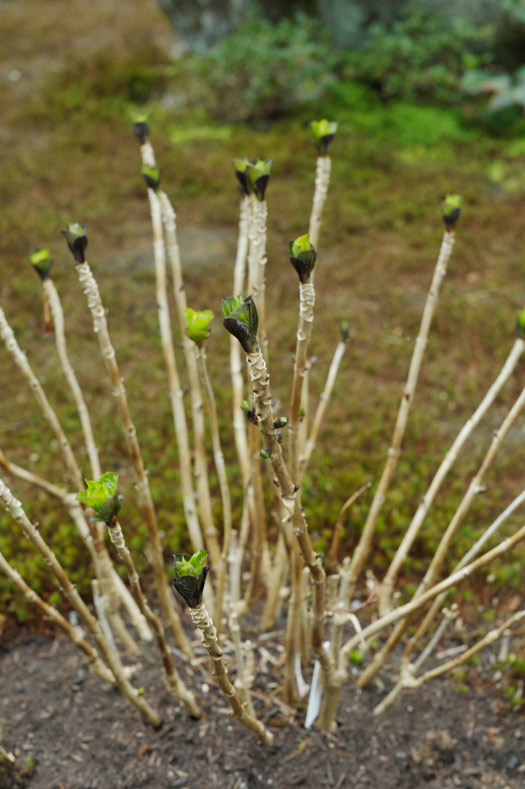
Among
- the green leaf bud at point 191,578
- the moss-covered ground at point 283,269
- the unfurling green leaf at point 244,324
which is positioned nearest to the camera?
the unfurling green leaf at point 244,324

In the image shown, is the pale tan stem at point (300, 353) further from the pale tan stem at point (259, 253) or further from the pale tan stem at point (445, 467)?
the pale tan stem at point (445, 467)

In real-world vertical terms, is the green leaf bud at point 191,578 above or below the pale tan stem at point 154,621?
above

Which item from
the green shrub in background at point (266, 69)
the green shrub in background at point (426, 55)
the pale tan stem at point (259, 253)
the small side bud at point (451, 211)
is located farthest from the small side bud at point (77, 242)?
the green shrub in background at point (426, 55)

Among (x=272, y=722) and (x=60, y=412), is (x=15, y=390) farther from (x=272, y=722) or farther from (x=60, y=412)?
(x=272, y=722)

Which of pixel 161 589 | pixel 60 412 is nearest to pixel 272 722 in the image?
pixel 161 589

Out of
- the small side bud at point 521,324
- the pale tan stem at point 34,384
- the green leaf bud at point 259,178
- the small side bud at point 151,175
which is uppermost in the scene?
the green leaf bud at point 259,178

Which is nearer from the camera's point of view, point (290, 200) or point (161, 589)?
point (161, 589)

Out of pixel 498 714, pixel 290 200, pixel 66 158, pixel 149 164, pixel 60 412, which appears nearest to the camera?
pixel 149 164

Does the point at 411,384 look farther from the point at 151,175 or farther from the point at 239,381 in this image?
the point at 151,175
